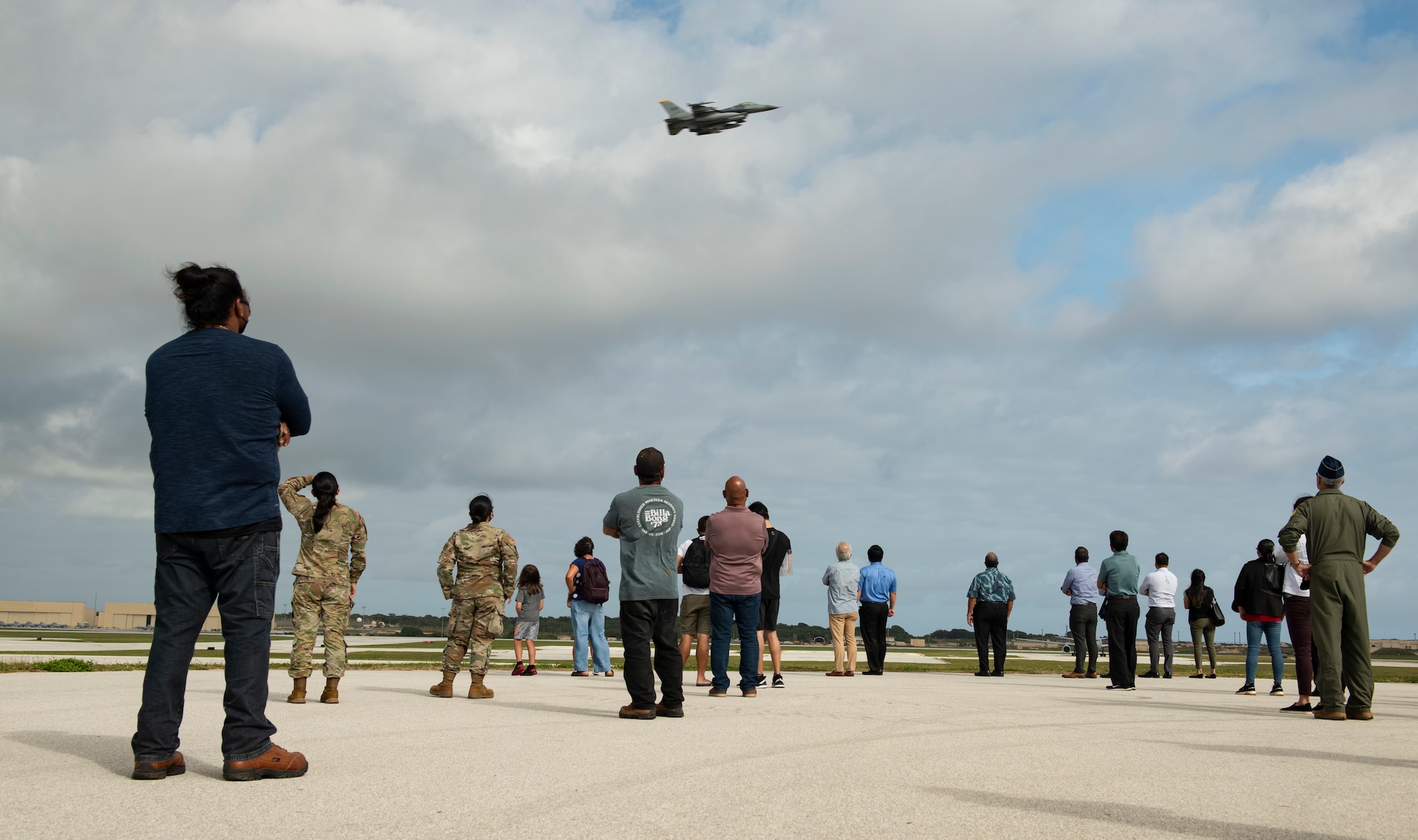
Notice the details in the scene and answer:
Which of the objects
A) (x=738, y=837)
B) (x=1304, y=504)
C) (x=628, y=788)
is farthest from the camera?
(x=1304, y=504)

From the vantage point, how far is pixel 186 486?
4637 millimetres

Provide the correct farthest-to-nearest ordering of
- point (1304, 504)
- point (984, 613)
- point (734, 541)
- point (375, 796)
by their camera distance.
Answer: point (984, 613), point (734, 541), point (1304, 504), point (375, 796)

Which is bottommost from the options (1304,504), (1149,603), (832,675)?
(832,675)

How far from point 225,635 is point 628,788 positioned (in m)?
Answer: 1.99

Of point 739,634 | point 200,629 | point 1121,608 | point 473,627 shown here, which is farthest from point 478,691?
point 1121,608

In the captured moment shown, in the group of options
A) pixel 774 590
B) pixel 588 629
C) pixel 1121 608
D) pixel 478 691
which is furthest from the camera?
pixel 588 629

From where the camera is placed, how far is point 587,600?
1505cm

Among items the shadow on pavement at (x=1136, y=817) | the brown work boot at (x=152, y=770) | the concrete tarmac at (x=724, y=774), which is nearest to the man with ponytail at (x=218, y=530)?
the brown work boot at (x=152, y=770)

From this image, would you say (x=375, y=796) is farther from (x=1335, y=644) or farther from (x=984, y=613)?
(x=984, y=613)

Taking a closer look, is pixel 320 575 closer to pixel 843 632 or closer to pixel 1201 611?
pixel 843 632

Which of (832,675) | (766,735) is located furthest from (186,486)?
(832,675)

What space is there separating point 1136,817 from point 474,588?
24.5 feet

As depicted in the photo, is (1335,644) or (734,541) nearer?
(1335,644)

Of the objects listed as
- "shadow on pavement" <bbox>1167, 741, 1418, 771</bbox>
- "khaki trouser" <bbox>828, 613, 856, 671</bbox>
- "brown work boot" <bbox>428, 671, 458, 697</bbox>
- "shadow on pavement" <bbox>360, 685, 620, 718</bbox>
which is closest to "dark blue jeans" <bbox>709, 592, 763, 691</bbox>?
"shadow on pavement" <bbox>360, 685, 620, 718</bbox>
